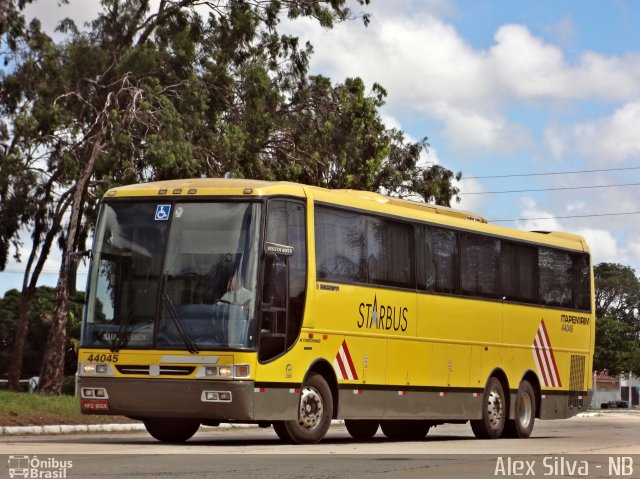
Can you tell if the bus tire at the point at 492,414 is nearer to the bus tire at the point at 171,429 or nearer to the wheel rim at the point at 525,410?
the wheel rim at the point at 525,410

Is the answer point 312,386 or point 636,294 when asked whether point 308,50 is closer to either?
point 312,386

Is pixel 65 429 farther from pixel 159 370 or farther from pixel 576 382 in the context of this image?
pixel 576 382

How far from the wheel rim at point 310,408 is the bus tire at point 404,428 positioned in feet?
17.0

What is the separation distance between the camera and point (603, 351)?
104438mm

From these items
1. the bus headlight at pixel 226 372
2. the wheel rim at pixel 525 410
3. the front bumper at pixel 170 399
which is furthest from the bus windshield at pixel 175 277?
the wheel rim at pixel 525 410

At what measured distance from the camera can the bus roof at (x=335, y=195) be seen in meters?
18.3

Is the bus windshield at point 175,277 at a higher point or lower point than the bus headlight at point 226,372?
higher

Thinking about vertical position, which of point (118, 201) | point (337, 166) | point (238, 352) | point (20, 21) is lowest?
point (238, 352)

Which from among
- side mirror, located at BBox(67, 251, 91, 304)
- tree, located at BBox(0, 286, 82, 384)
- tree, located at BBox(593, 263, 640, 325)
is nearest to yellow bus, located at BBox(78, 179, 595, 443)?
side mirror, located at BBox(67, 251, 91, 304)

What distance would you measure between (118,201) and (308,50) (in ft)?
59.3

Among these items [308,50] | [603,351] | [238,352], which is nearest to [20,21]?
[308,50]

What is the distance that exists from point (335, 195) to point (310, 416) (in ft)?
10.9

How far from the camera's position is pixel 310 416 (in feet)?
61.0
